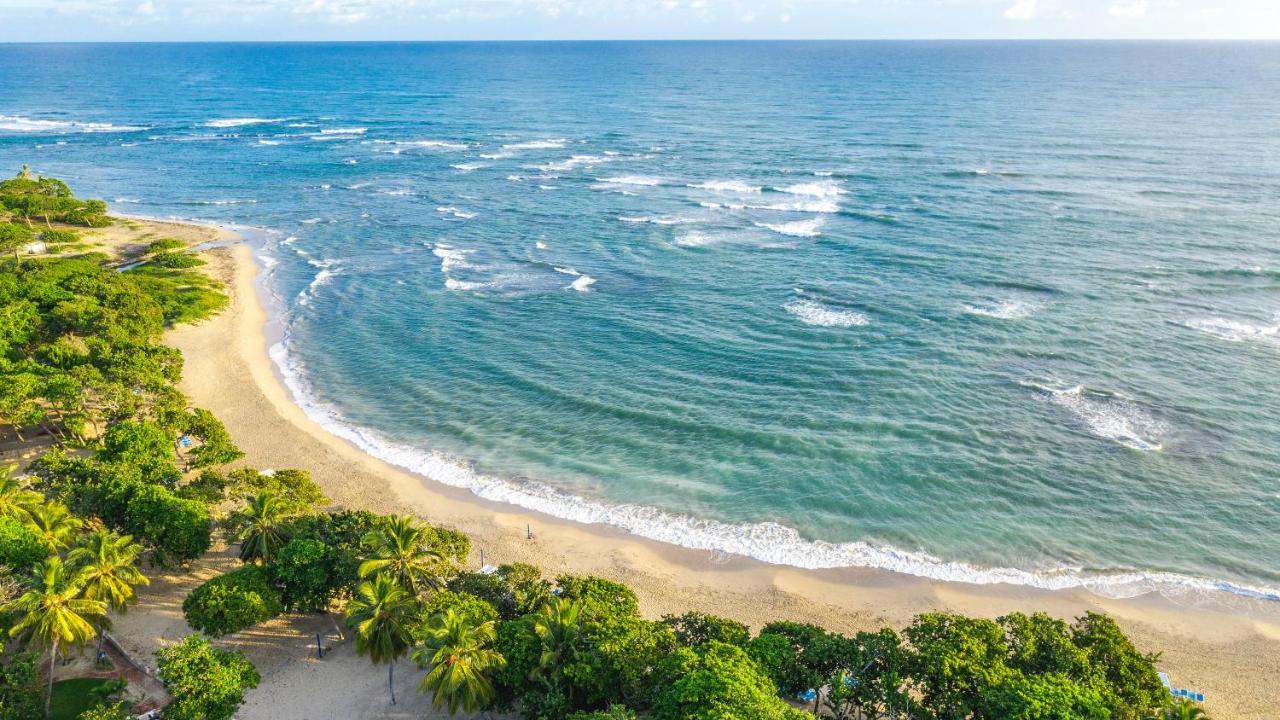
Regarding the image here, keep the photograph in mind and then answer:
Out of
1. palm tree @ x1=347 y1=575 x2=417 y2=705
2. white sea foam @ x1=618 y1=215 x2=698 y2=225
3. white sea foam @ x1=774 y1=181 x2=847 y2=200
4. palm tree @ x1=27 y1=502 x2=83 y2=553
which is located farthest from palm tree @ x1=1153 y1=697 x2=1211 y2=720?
white sea foam @ x1=774 y1=181 x2=847 y2=200

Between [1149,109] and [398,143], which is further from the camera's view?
[1149,109]

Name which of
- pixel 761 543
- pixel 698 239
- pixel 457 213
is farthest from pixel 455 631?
pixel 457 213

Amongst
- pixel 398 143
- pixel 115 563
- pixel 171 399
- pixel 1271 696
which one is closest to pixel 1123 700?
pixel 1271 696

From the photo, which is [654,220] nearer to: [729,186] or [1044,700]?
[729,186]

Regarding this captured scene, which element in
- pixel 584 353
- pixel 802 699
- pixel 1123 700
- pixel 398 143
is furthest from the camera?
pixel 398 143

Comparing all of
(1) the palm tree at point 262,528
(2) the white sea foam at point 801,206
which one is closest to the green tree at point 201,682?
(1) the palm tree at point 262,528

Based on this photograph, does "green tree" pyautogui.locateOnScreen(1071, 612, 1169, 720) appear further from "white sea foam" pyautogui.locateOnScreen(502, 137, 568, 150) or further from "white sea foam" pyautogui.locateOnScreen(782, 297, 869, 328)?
"white sea foam" pyautogui.locateOnScreen(502, 137, 568, 150)

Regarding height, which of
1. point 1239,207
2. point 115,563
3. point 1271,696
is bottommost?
point 1271,696

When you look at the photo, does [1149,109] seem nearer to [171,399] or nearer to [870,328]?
[870,328]
